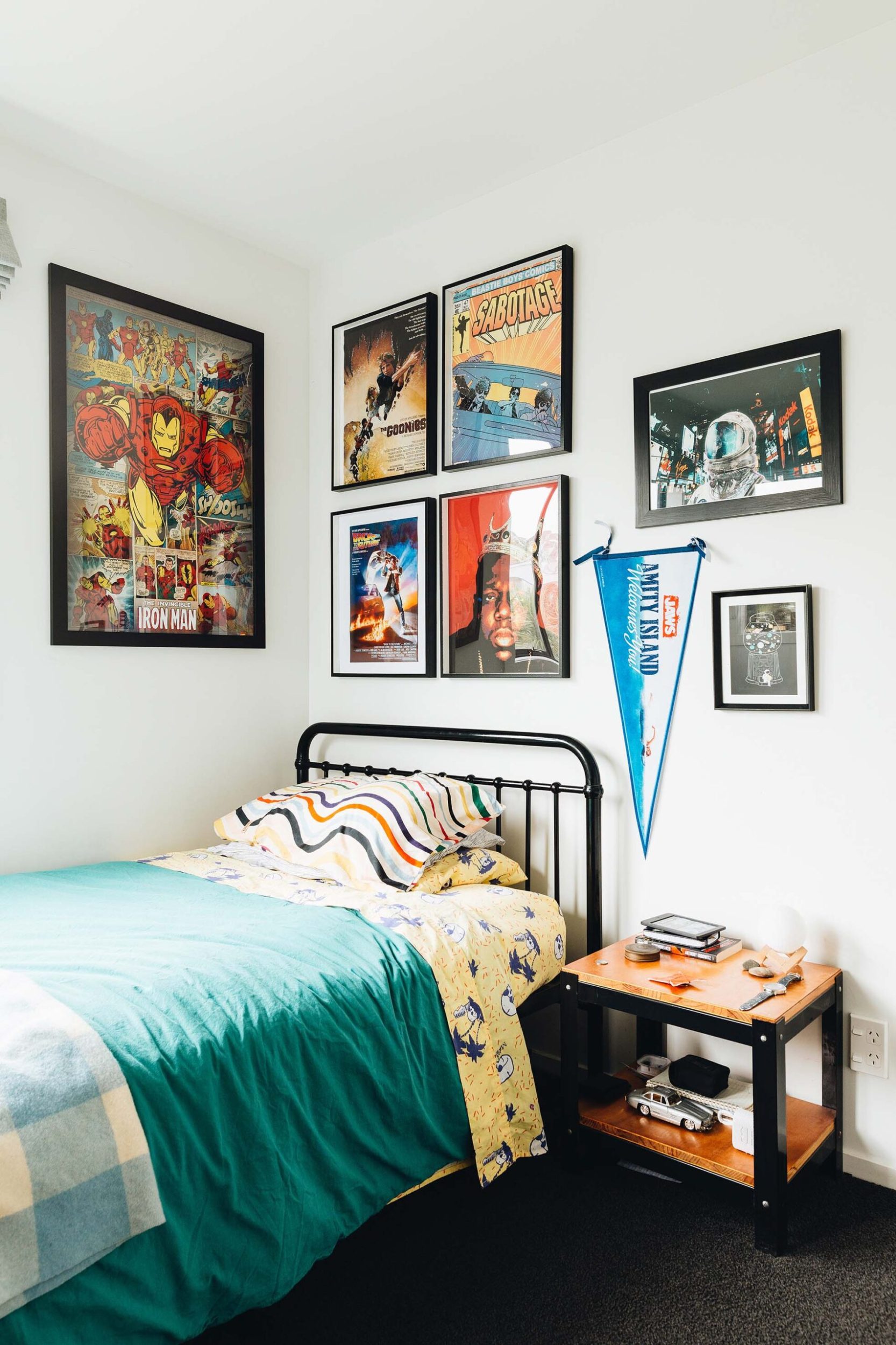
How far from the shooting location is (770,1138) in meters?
1.72

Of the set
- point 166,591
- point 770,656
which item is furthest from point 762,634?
point 166,591

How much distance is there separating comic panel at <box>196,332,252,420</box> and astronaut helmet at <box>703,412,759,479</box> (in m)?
1.63

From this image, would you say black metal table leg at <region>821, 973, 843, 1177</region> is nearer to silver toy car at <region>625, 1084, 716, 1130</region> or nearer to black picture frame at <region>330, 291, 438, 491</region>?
silver toy car at <region>625, 1084, 716, 1130</region>

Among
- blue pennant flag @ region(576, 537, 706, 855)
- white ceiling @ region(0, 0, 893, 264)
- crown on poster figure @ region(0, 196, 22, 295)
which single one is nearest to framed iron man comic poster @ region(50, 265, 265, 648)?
crown on poster figure @ region(0, 196, 22, 295)

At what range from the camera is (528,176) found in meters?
2.68

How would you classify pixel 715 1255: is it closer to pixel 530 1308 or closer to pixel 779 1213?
pixel 779 1213

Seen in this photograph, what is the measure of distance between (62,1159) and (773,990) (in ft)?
4.49

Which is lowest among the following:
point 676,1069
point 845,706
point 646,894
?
point 676,1069

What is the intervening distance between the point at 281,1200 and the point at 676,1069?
1071 millimetres

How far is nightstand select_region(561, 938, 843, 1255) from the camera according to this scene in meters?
1.73

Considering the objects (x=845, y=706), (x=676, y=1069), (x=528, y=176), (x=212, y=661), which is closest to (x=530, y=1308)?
(x=676, y=1069)

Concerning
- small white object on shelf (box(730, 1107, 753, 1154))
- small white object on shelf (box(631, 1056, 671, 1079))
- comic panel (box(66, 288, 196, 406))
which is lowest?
small white object on shelf (box(631, 1056, 671, 1079))

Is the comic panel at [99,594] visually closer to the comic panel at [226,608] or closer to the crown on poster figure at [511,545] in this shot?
the comic panel at [226,608]

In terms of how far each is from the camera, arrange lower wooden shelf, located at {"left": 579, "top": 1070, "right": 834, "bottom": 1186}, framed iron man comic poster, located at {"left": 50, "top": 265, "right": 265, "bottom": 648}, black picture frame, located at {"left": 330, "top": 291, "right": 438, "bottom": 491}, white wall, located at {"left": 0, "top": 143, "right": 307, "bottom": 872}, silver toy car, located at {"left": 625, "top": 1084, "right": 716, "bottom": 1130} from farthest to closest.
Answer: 1. black picture frame, located at {"left": 330, "top": 291, "right": 438, "bottom": 491}
2. framed iron man comic poster, located at {"left": 50, "top": 265, "right": 265, "bottom": 648}
3. white wall, located at {"left": 0, "top": 143, "right": 307, "bottom": 872}
4. silver toy car, located at {"left": 625, "top": 1084, "right": 716, "bottom": 1130}
5. lower wooden shelf, located at {"left": 579, "top": 1070, "right": 834, "bottom": 1186}
